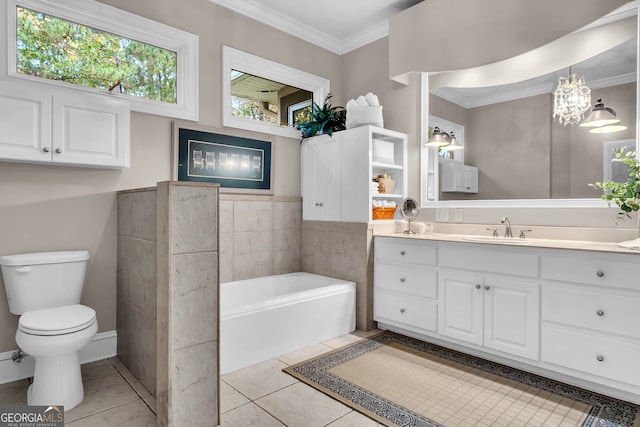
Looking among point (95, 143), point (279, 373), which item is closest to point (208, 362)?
point (279, 373)

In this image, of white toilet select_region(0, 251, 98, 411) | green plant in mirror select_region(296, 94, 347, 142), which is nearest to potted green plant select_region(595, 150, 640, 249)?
green plant in mirror select_region(296, 94, 347, 142)

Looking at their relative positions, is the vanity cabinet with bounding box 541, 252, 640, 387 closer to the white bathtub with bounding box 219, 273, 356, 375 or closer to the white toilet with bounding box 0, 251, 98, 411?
the white bathtub with bounding box 219, 273, 356, 375

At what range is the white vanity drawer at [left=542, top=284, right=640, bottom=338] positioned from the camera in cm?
195

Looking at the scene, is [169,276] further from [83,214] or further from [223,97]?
[223,97]

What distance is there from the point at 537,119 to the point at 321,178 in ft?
6.14

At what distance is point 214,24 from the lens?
322 cm

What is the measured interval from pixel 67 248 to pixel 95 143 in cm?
74

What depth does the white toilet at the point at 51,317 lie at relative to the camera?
189 cm

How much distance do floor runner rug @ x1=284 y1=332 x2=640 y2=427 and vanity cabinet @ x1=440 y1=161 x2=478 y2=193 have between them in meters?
1.38

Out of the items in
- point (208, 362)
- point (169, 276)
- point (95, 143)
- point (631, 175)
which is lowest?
point (208, 362)

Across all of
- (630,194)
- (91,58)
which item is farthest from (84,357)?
(630,194)

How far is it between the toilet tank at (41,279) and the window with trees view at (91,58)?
4.04 ft

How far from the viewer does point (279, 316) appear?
8.82 ft

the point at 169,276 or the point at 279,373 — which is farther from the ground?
the point at 169,276
